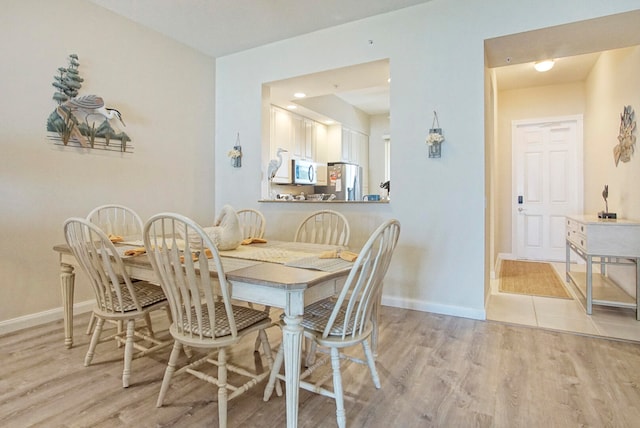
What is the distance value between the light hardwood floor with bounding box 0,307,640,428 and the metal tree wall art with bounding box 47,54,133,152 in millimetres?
1623

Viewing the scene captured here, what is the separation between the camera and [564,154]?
5.53 m

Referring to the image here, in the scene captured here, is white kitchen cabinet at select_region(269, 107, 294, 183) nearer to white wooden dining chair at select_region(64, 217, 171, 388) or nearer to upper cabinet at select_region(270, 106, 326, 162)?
upper cabinet at select_region(270, 106, 326, 162)

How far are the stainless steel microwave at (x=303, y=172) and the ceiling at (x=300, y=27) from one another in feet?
4.69

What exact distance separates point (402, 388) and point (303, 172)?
13.8ft

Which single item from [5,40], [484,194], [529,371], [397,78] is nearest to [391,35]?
[397,78]

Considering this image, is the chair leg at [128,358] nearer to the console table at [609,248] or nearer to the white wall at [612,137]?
the console table at [609,248]

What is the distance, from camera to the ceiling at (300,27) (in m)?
2.84

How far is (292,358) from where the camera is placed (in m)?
1.43

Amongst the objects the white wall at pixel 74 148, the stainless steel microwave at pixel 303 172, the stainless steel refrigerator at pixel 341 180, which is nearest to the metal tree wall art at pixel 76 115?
the white wall at pixel 74 148

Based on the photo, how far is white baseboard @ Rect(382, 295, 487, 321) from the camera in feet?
9.76

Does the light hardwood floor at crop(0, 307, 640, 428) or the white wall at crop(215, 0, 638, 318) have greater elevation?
the white wall at crop(215, 0, 638, 318)

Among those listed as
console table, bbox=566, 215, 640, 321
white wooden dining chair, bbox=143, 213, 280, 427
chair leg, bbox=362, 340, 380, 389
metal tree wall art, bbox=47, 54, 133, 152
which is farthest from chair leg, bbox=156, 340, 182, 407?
console table, bbox=566, 215, 640, 321

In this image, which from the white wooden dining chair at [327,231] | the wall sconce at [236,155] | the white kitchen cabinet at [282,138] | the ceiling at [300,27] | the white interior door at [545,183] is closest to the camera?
the white wooden dining chair at [327,231]

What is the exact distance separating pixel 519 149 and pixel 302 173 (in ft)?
11.5
